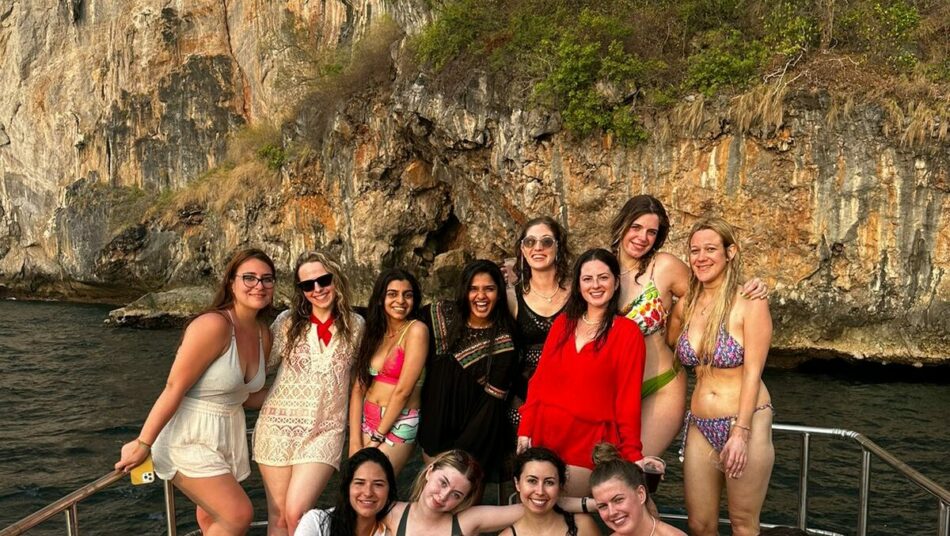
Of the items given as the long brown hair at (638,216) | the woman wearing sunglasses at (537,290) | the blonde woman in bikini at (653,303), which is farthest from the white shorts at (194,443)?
the long brown hair at (638,216)

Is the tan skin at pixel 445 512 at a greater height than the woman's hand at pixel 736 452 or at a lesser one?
lesser

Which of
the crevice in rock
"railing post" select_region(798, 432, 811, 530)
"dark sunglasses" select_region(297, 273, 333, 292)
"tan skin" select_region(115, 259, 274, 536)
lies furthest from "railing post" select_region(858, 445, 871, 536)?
the crevice in rock

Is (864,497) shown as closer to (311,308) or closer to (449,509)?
(449,509)

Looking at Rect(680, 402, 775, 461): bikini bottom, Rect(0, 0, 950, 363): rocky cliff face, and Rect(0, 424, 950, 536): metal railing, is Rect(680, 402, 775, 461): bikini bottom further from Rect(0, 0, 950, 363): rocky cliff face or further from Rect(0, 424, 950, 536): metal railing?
Rect(0, 0, 950, 363): rocky cliff face

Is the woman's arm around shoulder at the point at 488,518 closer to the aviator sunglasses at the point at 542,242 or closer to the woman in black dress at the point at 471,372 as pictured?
the woman in black dress at the point at 471,372

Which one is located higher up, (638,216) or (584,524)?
(638,216)

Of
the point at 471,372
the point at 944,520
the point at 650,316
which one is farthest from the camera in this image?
the point at 471,372

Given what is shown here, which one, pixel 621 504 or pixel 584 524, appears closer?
pixel 621 504

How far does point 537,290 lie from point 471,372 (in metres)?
0.63

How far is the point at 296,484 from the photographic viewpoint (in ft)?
13.4

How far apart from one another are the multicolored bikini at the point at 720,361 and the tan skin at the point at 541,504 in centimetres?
81

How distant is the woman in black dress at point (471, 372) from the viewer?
13.8ft

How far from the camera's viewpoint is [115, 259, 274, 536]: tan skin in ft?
11.9

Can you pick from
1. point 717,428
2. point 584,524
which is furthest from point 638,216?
point 584,524
